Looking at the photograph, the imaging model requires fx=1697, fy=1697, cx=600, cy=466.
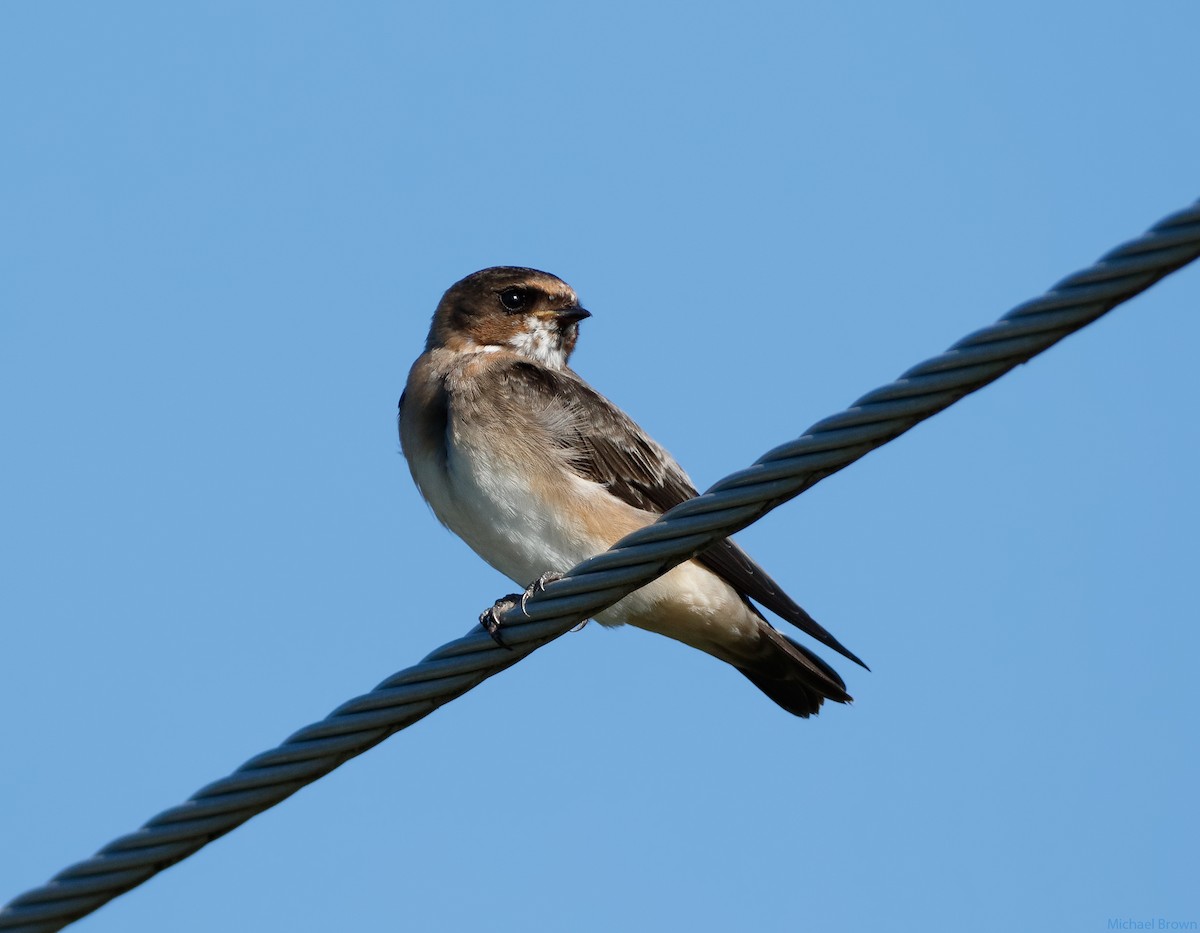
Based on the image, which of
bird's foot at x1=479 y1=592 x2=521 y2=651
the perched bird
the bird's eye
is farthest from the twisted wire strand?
the bird's eye

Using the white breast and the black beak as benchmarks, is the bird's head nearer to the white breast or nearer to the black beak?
the black beak

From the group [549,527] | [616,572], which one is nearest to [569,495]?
[549,527]

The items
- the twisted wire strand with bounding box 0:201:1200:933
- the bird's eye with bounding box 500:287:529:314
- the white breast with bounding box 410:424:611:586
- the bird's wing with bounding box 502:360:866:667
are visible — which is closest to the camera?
the twisted wire strand with bounding box 0:201:1200:933

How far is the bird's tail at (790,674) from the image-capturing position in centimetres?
822

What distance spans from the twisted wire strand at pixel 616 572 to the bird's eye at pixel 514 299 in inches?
188

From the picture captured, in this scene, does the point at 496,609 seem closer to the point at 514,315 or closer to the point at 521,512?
the point at 521,512

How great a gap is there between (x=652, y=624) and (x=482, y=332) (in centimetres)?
207

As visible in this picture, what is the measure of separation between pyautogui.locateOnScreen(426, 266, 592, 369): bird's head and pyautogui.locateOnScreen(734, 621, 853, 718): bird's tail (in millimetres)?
2059

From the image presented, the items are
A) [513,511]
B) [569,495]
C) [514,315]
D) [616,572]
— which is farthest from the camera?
[514,315]

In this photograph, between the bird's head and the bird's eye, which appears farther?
the bird's eye

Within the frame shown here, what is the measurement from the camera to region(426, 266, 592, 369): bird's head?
9.36 m

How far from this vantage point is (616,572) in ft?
15.1

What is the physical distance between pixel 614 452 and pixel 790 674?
1.41 m

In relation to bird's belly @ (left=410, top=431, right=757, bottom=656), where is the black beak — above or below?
above
